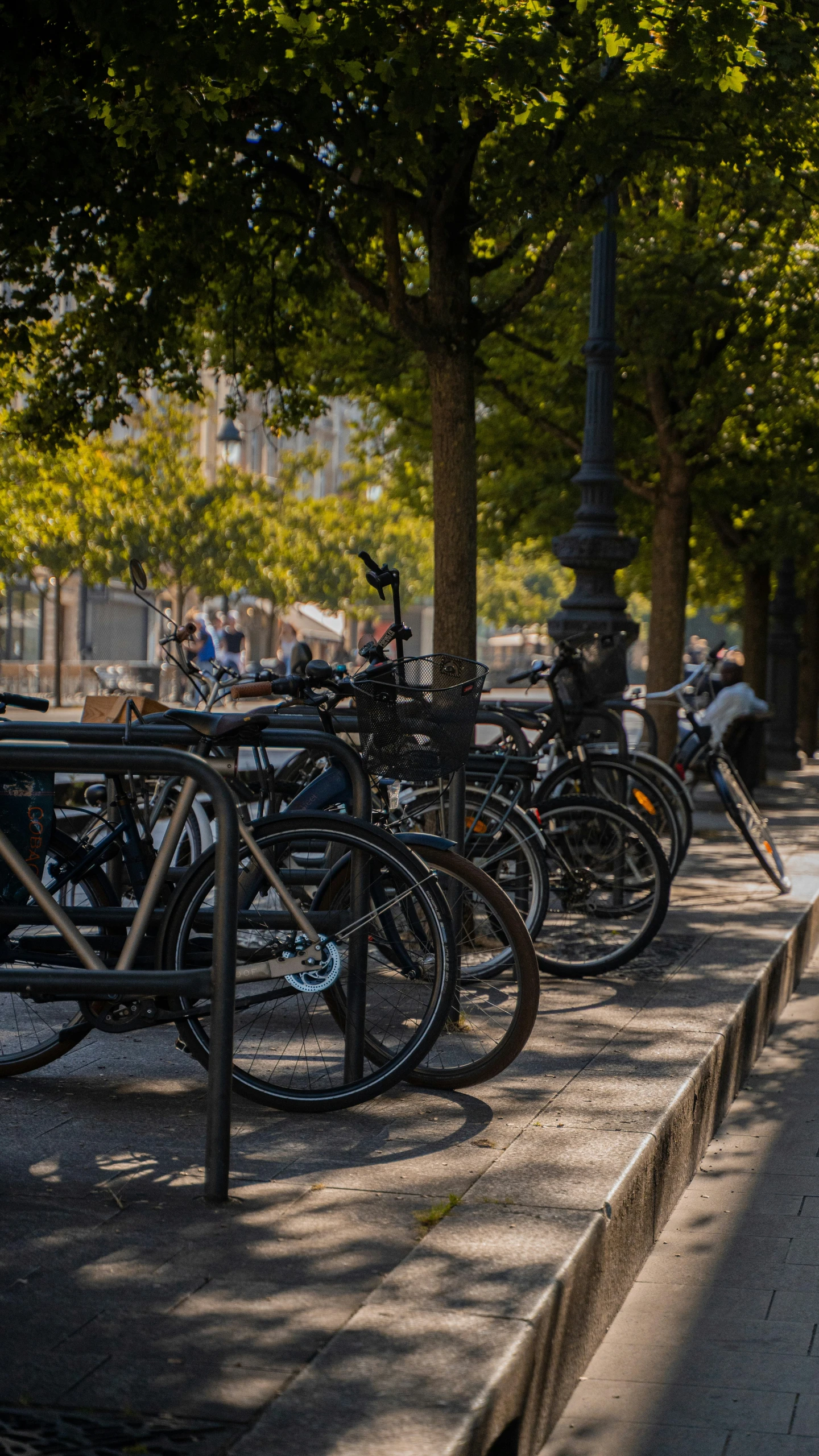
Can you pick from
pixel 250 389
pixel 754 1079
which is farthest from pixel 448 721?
pixel 250 389

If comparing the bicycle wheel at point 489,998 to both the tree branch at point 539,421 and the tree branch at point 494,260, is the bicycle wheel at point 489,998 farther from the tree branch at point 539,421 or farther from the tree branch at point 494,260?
the tree branch at point 539,421

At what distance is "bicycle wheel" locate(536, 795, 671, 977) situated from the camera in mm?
7176

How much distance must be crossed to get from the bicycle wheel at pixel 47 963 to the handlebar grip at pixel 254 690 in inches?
31.8

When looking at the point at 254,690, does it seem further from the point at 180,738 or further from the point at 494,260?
the point at 494,260

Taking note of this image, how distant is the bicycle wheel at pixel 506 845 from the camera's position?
6.48 metres

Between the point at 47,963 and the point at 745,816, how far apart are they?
6035 millimetres

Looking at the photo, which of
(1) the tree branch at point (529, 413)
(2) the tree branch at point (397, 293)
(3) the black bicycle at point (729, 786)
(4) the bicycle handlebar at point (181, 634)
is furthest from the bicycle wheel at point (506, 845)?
(1) the tree branch at point (529, 413)

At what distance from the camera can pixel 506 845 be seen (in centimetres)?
684

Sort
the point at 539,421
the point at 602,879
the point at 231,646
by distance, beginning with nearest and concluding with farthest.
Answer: the point at 602,879 < the point at 539,421 < the point at 231,646

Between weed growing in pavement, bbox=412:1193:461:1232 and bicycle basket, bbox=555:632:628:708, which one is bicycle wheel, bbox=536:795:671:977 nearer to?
bicycle basket, bbox=555:632:628:708

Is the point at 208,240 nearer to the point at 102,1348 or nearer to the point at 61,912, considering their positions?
the point at 61,912

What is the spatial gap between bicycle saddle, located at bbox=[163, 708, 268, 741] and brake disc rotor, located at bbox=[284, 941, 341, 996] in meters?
0.67

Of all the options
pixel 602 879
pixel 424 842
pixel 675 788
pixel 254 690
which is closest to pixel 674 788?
pixel 675 788

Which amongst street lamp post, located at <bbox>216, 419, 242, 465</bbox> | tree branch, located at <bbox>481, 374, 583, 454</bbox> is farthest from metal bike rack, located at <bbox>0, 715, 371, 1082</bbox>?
street lamp post, located at <bbox>216, 419, 242, 465</bbox>
